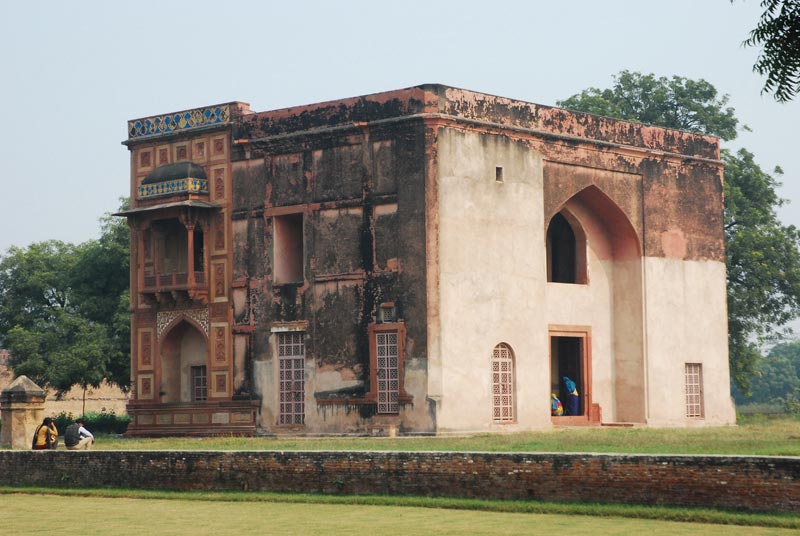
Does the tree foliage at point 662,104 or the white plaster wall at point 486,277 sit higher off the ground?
the tree foliage at point 662,104

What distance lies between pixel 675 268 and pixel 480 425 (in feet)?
24.4

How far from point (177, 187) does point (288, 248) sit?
2920mm

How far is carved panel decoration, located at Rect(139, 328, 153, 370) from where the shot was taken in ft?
103

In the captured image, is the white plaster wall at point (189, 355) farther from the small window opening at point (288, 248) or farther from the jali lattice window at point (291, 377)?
the small window opening at point (288, 248)

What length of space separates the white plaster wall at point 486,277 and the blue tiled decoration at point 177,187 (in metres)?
6.01

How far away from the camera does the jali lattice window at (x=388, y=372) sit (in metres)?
27.2

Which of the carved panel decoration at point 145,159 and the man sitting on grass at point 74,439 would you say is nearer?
the man sitting on grass at point 74,439

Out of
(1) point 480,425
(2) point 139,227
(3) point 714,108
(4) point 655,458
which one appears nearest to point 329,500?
(4) point 655,458

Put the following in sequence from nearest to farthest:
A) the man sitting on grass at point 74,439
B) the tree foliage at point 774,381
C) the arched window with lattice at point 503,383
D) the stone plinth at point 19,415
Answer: the man sitting on grass at point 74,439, the stone plinth at point 19,415, the arched window with lattice at point 503,383, the tree foliage at point 774,381

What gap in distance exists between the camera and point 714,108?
43.3 metres

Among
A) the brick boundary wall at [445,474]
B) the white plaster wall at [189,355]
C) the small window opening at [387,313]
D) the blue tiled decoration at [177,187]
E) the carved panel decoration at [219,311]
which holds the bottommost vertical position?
the brick boundary wall at [445,474]

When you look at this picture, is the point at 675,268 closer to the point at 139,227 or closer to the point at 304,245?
the point at 304,245

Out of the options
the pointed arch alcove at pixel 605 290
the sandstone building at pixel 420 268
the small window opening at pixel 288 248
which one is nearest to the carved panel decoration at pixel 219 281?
the sandstone building at pixel 420 268

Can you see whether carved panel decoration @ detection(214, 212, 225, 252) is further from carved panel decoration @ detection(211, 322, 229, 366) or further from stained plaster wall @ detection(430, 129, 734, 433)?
stained plaster wall @ detection(430, 129, 734, 433)
